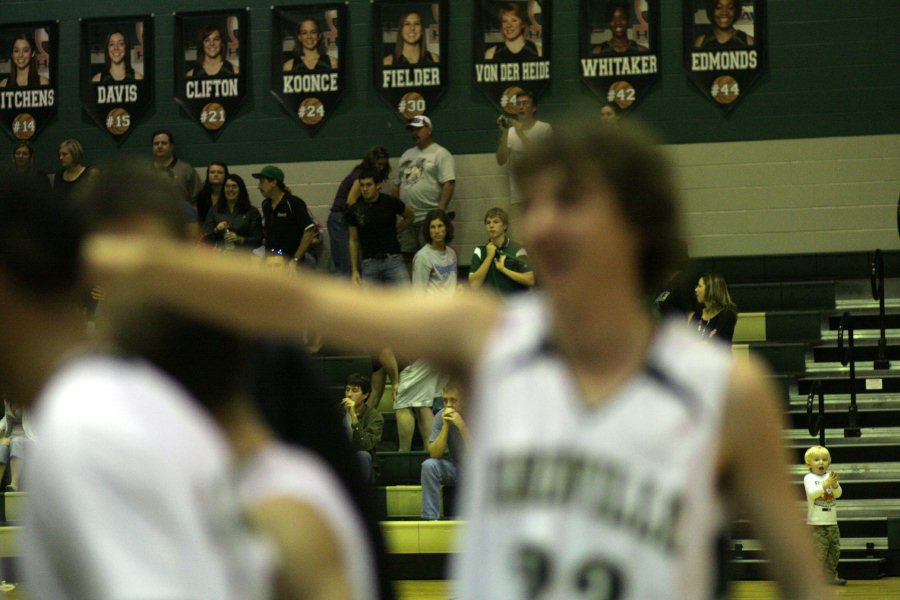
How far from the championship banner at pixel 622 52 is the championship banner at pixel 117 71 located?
4924 mm

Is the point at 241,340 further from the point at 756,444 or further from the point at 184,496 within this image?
the point at 756,444

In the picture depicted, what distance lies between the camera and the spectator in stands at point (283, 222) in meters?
13.7

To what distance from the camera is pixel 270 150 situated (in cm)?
1559

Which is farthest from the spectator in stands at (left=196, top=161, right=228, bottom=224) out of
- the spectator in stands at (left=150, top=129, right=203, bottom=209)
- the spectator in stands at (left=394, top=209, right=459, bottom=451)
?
the spectator in stands at (left=394, top=209, right=459, bottom=451)

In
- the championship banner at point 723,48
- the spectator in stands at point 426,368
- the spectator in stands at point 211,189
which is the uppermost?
the championship banner at point 723,48

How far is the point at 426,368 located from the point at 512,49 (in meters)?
4.67

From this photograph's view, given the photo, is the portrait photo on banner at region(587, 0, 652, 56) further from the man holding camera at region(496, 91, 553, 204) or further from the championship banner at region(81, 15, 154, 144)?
the championship banner at region(81, 15, 154, 144)

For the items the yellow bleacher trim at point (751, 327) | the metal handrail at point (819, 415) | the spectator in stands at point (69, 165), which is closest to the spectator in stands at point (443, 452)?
the metal handrail at point (819, 415)

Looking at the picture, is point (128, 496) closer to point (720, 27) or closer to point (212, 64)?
point (720, 27)

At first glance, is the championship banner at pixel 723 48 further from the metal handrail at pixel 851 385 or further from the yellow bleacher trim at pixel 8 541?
the yellow bleacher trim at pixel 8 541

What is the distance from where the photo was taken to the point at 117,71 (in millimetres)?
15891

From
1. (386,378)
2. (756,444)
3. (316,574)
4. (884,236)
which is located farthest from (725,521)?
(884,236)

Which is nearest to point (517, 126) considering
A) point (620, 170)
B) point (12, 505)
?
point (12, 505)

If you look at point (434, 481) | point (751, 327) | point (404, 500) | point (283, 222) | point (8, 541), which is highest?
point (283, 222)
